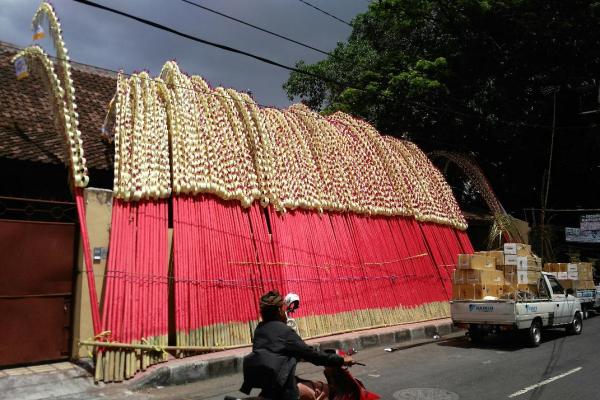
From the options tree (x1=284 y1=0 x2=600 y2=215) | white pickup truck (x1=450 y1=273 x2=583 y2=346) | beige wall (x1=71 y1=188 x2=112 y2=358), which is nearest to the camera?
beige wall (x1=71 y1=188 x2=112 y2=358)

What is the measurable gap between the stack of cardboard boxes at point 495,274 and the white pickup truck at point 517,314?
371mm

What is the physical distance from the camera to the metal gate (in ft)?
23.9

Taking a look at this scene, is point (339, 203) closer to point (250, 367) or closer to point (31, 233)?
point (31, 233)

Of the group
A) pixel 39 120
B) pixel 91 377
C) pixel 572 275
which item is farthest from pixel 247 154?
pixel 572 275

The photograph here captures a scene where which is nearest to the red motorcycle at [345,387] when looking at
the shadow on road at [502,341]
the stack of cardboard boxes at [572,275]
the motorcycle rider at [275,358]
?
the motorcycle rider at [275,358]

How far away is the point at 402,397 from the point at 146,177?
17.6 feet

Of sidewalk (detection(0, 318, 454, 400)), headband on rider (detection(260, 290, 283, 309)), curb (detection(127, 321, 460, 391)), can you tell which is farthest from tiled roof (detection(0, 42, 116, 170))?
headband on rider (detection(260, 290, 283, 309))

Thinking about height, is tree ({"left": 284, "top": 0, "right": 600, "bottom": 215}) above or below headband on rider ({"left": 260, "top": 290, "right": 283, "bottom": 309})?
above

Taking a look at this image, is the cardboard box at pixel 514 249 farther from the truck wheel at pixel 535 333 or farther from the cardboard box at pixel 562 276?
the cardboard box at pixel 562 276

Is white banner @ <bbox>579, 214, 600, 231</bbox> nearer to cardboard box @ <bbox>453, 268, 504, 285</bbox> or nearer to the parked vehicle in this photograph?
the parked vehicle

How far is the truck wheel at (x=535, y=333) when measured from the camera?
34.6 ft

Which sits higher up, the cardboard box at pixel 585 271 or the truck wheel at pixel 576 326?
the cardboard box at pixel 585 271

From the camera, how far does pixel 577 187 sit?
76.1 feet

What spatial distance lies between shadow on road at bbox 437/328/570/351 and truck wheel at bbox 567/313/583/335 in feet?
0.55
